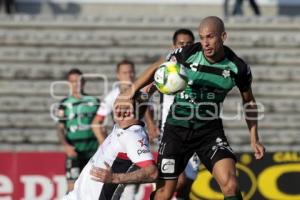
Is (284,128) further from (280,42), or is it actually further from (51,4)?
(51,4)

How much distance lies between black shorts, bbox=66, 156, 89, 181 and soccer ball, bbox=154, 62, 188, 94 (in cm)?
461

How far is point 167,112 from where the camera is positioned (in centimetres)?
952

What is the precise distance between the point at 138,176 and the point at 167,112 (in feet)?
8.06

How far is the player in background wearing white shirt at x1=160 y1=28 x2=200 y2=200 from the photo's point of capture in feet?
31.4

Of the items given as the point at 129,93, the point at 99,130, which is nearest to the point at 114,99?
the point at 99,130

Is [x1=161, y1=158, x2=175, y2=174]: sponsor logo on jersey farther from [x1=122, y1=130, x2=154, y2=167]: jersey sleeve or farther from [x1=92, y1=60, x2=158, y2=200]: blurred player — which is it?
[x1=92, y1=60, x2=158, y2=200]: blurred player

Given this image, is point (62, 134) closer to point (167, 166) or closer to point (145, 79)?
point (167, 166)

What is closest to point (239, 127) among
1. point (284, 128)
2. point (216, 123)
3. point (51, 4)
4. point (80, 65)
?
point (284, 128)

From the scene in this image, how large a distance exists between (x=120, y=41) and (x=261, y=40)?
8.14ft

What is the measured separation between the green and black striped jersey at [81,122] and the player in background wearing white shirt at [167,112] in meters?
2.46

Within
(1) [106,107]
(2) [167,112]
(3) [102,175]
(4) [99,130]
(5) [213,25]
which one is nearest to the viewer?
(3) [102,175]

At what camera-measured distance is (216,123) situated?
27.7 ft

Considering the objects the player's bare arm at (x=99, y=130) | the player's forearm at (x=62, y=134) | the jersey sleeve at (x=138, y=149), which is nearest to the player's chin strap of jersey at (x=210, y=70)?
the jersey sleeve at (x=138, y=149)

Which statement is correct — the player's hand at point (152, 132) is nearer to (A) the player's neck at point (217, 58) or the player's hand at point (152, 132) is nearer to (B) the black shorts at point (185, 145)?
(B) the black shorts at point (185, 145)
